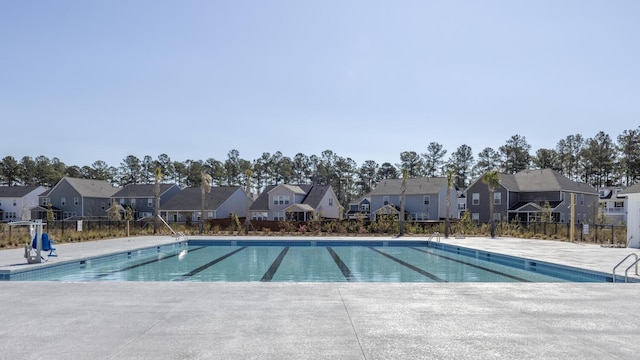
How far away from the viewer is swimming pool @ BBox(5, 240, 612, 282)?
44.6 feet

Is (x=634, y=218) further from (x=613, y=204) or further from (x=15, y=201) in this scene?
(x=15, y=201)

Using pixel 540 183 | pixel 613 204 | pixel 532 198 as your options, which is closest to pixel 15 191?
pixel 532 198

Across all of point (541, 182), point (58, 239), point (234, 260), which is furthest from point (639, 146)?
point (58, 239)

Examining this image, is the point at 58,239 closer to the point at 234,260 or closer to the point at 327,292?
the point at 234,260

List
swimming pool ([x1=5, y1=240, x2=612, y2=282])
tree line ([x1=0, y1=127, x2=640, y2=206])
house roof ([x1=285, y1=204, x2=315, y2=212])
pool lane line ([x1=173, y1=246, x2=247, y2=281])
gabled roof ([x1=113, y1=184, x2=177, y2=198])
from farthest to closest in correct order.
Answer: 1. tree line ([x1=0, y1=127, x2=640, y2=206])
2. gabled roof ([x1=113, y1=184, x2=177, y2=198])
3. house roof ([x1=285, y1=204, x2=315, y2=212])
4. pool lane line ([x1=173, y1=246, x2=247, y2=281])
5. swimming pool ([x1=5, y1=240, x2=612, y2=282])

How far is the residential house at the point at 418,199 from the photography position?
52.4m

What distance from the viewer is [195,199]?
5606cm

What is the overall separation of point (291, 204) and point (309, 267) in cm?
3723

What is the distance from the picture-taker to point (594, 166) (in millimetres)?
68312

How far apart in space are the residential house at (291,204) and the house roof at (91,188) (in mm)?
21085

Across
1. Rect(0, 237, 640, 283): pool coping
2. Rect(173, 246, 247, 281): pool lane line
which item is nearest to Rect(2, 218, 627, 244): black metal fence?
Rect(0, 237, 640, 283): pool coping

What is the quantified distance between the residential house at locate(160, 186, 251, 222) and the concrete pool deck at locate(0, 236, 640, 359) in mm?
45265

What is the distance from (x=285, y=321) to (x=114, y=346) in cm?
222

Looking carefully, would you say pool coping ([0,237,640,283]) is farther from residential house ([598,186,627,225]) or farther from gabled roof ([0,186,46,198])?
gabled roof ([0,186,46,198])
